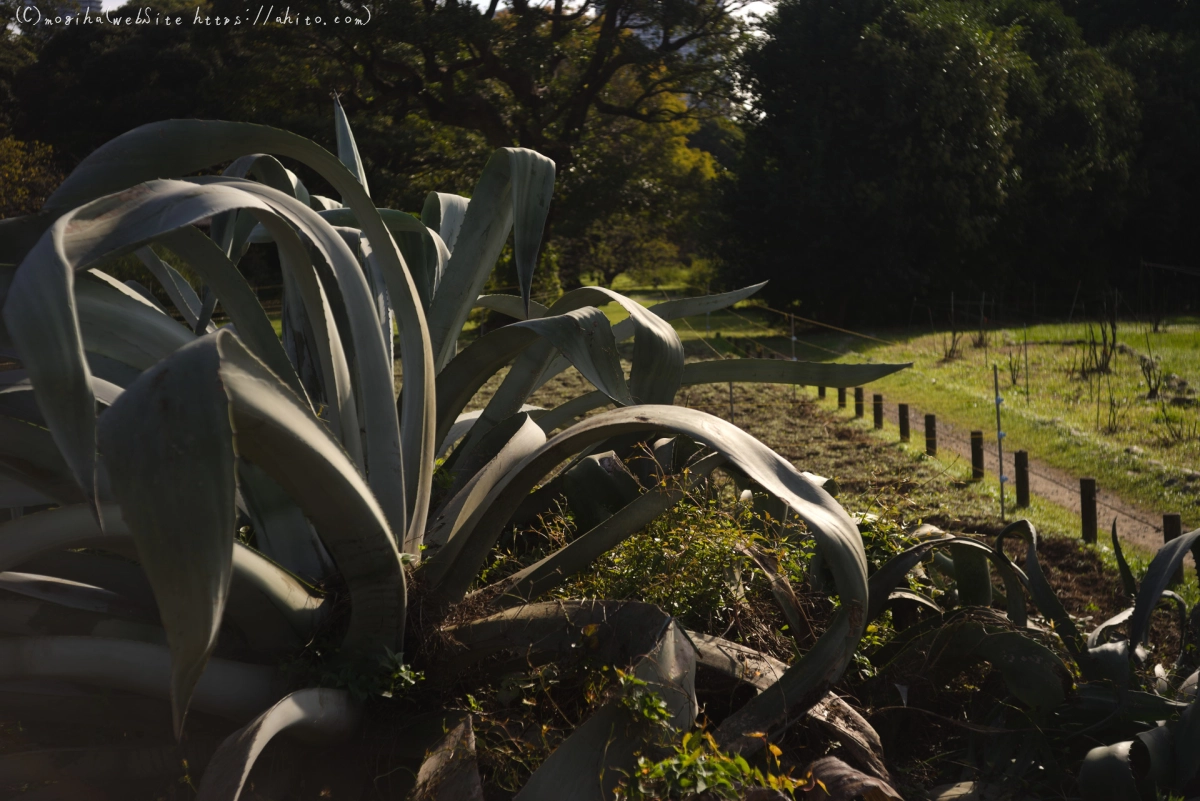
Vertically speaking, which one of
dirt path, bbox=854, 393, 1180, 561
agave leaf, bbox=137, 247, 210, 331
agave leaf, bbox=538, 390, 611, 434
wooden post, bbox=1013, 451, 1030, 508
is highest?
agave leaf, bbox=137, 247, 210, 331

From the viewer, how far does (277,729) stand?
1.49 meters

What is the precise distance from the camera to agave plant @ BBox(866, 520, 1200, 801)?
176cm

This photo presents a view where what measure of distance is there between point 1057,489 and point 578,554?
5.15 m

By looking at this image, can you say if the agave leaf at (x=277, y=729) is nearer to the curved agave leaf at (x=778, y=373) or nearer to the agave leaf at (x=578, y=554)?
the agave leaf at (x=578, y=554)

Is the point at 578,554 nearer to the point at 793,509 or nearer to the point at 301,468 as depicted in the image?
the point at 793,509

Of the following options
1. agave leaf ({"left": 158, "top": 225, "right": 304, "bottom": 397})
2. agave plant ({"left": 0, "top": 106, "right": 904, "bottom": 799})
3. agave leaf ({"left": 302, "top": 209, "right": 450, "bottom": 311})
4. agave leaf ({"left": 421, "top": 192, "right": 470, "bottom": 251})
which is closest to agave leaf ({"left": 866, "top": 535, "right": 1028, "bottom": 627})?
agave plant ({"left": 0, "top": 106, "right": 904, "bottom": 799})

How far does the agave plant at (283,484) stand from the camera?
3.31 ft

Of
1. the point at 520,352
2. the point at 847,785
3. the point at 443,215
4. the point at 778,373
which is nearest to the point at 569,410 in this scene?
the point at 520,352

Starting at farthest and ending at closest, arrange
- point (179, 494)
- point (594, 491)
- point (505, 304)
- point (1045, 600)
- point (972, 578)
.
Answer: point (505, 304) < point (594, 491) < point (972, 578) < point (1045, 600) < point (179, 494)

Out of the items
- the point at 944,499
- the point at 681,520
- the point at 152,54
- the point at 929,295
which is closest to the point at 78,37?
the point at 152,54

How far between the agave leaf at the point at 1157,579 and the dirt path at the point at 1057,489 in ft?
9.63

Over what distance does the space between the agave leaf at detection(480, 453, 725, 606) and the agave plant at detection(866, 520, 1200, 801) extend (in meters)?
0.54

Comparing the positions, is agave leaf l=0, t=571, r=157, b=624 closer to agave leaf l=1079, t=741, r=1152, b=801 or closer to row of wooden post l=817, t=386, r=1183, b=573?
agave leaf l=1079, t=741, r=1152, b=801

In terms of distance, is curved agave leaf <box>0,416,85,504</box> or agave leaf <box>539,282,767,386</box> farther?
agave leaf <box>539,282,767,386</box>
